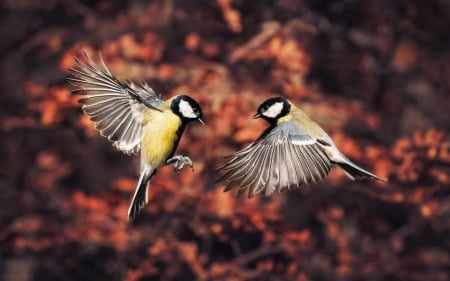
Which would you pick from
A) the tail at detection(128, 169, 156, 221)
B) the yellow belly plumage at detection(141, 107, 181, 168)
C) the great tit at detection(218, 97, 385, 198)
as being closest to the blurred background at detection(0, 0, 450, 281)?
the great tit at detection(218, 97, 385, 198)

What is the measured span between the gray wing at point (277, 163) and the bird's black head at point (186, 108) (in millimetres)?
121

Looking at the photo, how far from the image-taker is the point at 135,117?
1795mm

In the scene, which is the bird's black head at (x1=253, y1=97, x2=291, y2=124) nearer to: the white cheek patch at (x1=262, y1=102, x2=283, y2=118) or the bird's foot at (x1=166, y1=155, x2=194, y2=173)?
the white cheek patch at (x1=262, y1=102, x2=283, y2=118)

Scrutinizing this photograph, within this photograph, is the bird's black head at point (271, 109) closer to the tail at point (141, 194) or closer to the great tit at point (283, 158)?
the great tit at point (283, 158)

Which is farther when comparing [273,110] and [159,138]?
[273,110]

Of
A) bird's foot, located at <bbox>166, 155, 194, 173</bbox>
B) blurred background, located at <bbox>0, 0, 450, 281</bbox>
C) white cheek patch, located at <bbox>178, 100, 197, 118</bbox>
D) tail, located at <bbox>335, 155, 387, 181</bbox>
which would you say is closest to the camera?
bird's foot, located at <bbox>166, 155, 194, 173</bbox>

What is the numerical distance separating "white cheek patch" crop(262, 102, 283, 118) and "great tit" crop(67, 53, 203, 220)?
0.61ft

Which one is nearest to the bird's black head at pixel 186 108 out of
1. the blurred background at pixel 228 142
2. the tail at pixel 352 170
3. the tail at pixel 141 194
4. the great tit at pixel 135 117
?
the great tit at pixel 135 117

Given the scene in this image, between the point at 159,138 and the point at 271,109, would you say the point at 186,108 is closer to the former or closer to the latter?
the point at 159,138

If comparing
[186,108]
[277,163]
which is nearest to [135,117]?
[186,108]

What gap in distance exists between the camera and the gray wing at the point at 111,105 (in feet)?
5.59

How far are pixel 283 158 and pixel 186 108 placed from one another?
27 centimetres

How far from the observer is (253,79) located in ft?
25.2

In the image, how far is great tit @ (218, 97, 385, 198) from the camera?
1.69m
